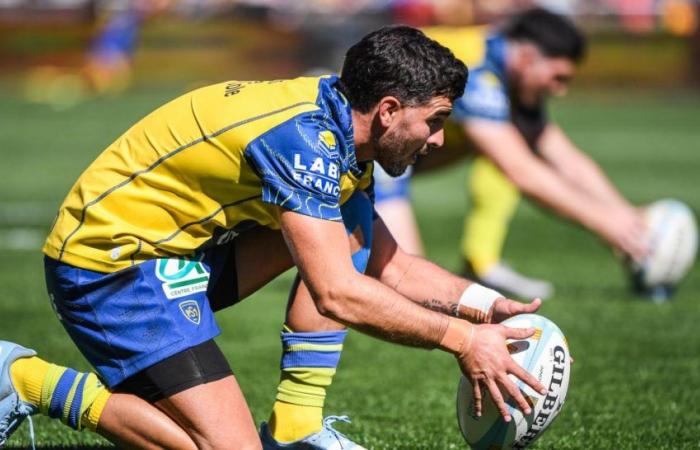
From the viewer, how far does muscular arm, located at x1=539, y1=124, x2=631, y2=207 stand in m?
7.57

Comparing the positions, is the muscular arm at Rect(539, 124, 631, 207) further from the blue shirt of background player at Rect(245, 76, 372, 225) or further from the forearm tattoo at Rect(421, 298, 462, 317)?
the blue shirt of background player at Rect(245, 76, 372, 225)

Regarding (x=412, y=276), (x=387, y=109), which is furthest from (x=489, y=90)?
(x=387, y=109)

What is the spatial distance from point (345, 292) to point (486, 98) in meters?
3.91

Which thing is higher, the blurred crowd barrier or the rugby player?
the rugby player

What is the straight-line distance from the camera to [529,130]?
25.4 ft

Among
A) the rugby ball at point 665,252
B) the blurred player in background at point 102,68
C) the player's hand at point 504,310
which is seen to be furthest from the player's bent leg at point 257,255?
the blurred player in background at point 102,68

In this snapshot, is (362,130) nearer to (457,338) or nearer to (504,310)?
(457,338)

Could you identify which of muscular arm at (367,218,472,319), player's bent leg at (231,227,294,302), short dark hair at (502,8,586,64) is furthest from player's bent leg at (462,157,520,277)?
player's bent leg at (231,227,294,302)

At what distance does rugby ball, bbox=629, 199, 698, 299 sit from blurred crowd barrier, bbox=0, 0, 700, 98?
1701 cm

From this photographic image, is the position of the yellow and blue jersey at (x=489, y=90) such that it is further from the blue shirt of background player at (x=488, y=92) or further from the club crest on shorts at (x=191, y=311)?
the club crest on shorts at (x=191, y=311)

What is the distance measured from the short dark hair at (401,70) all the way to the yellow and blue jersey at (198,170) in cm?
9

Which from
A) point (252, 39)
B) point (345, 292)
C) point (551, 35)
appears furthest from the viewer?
point (252, 39)

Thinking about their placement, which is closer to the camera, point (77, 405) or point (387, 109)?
point (387, 109)

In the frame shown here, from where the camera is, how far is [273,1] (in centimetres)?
2961
